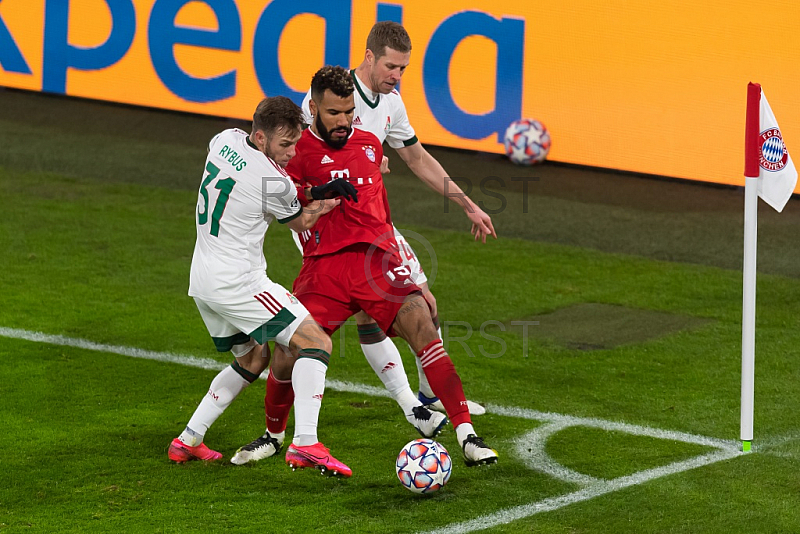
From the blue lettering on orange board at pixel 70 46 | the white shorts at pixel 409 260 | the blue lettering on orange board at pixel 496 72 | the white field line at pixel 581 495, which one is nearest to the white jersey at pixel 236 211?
the white shorts at pixel 409 260

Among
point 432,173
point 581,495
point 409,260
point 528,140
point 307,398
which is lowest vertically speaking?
point 581,495

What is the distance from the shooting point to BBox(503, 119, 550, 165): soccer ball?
12.9 m

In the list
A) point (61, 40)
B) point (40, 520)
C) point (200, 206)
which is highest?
point (61, 40)

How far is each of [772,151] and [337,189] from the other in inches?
83.6

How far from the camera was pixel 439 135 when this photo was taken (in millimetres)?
13586

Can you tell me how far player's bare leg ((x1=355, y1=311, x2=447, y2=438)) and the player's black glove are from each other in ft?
2.48

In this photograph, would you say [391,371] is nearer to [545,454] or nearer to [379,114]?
[545,454]

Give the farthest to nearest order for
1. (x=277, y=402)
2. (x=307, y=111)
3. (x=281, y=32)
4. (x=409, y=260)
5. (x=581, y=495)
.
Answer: (x=281, y=32) < (x=409, y=260) < (x=307, y=111) < (x=277, y=402) < (x=581, y=495)

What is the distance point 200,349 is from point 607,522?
3324mm

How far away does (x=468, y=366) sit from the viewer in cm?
759

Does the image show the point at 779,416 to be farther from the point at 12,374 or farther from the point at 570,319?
the point at 12,374

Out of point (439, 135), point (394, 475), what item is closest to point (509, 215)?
point (439, 135)

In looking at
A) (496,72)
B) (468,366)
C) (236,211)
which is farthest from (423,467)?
(496,72)

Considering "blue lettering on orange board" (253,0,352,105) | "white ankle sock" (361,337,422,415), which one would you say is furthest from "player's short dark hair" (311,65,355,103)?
"blue lettering on orange board" (253,0,352,105)
